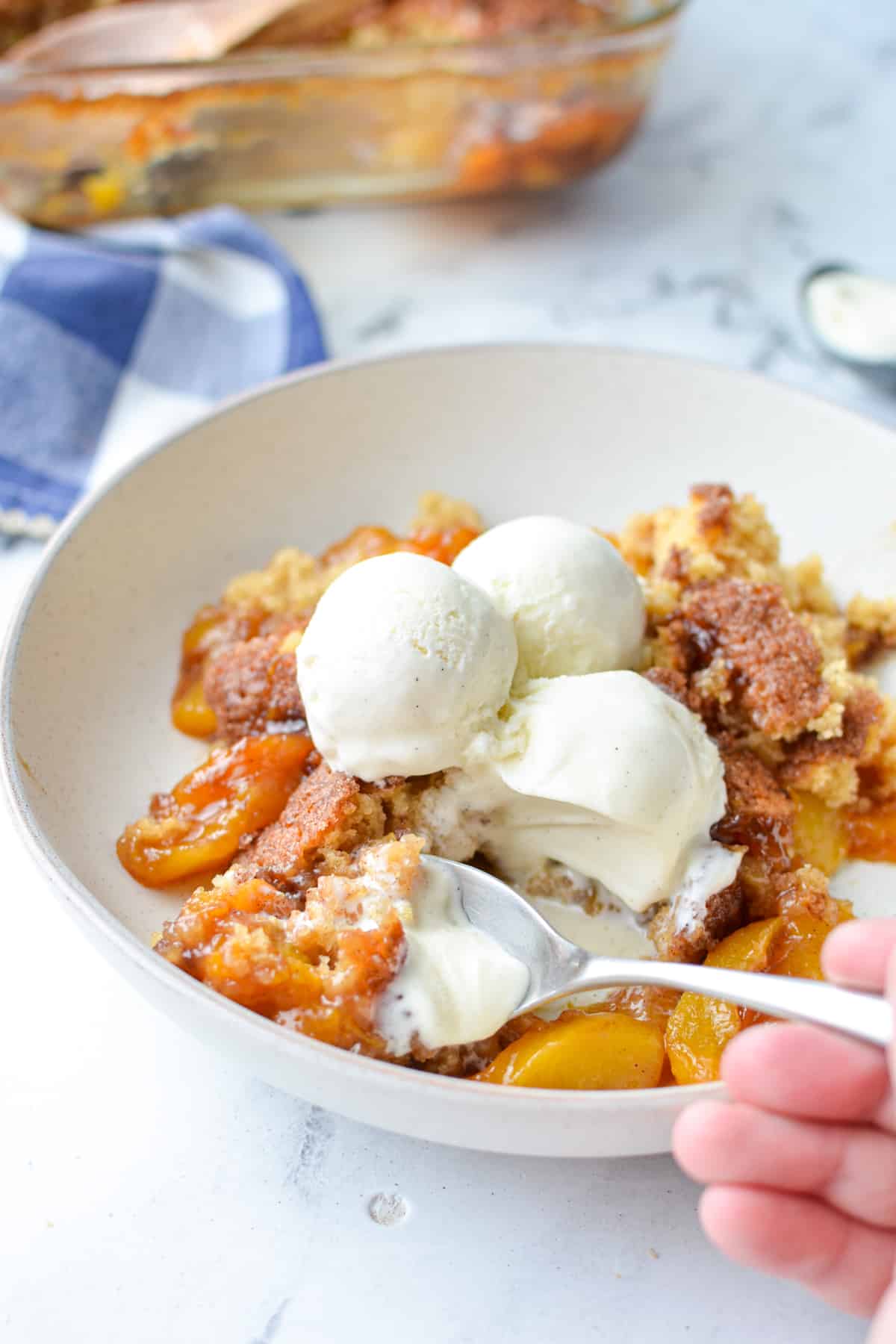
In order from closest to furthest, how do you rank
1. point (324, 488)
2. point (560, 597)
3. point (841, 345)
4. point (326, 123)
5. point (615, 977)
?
point (615, 977) < point (560, 597) < point (324, 488) < point (841, 345) < point (326, 123)

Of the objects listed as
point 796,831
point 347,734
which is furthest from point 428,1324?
point 796,831

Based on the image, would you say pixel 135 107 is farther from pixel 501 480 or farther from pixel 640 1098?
pixel 640 1098

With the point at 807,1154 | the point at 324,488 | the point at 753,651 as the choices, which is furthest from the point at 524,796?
the point at 324,488

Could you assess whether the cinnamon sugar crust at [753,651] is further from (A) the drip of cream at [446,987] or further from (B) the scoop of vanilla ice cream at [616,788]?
(A) the drip of cream at [446,987]

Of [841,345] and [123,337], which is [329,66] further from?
[841,345]

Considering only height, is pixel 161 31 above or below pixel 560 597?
above

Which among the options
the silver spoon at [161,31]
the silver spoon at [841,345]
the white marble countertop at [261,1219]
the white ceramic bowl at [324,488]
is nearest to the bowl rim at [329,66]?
the silver spoon at [161,31]
